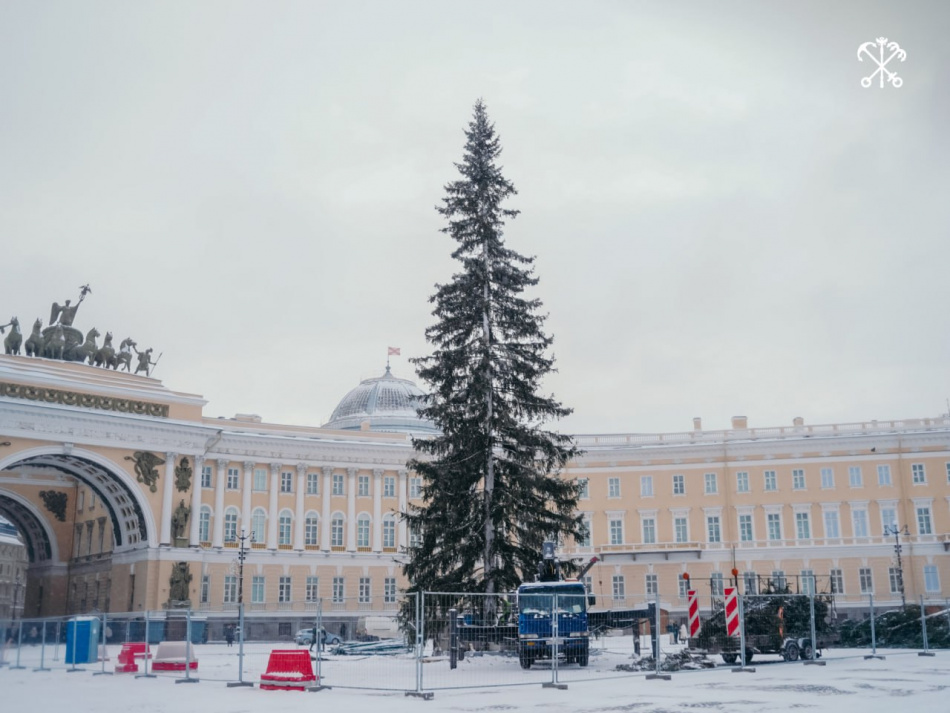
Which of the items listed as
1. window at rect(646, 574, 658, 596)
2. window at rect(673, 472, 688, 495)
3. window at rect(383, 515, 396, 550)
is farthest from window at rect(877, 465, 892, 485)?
window at rect(383, 515, 396, 550)

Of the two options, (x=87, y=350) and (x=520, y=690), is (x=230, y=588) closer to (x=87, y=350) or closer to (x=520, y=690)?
(x=87, y=350)

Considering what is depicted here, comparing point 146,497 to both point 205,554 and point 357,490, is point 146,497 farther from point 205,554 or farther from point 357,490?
point 357,490

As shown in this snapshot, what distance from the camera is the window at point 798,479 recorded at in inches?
2793

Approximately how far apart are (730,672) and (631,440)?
50896mm

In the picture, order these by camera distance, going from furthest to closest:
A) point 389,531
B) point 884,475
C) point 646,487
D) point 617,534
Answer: point 389,531 < point 617,534 < point 646,487 < point 884,475

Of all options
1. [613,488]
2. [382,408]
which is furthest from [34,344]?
[613,488]

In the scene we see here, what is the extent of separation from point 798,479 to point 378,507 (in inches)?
1174

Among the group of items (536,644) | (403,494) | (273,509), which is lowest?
(536,644)

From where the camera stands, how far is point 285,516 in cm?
7069

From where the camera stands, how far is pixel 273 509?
2753 inches

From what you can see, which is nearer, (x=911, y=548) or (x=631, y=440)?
(x=911, y=548)

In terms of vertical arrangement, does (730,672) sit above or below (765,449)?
below

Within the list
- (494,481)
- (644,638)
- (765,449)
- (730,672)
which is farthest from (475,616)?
(765,449)

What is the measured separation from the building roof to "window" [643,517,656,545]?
19.1 meters
